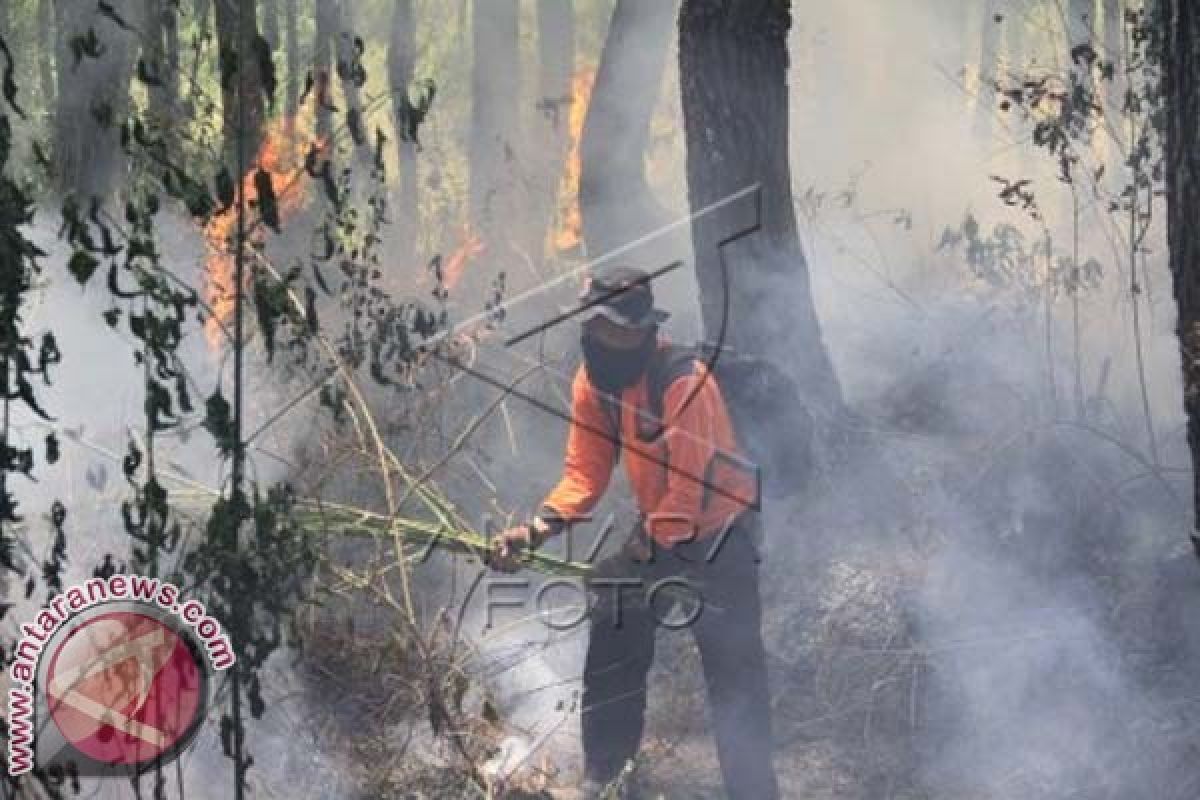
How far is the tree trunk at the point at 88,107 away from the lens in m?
8.44

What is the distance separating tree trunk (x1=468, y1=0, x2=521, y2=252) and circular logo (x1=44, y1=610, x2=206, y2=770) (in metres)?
11.6

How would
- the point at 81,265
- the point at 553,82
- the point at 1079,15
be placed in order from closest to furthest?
1. the point at 81,265
2. the point at 1079,15
3. the point at 553,82

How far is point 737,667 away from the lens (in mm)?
5848

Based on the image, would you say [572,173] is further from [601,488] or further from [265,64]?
[265,64]

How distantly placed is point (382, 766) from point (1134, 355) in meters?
5.29

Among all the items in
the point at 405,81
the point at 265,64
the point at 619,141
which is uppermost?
the point at 265,64

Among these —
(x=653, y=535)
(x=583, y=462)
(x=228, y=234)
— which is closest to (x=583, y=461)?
(x=583, y=462)

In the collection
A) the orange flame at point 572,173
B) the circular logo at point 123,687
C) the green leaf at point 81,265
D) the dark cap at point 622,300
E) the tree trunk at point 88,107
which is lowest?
the orange flame at point 572,173

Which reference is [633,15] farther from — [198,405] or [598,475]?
[598,475]

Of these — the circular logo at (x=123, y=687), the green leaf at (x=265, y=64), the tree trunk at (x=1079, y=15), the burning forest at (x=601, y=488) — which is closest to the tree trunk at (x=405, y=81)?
the burning forest at (x=601, y=488)

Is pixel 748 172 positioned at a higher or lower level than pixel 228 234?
lower

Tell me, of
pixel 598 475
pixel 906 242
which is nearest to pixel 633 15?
pixel 906 242

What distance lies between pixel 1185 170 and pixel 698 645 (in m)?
2.30

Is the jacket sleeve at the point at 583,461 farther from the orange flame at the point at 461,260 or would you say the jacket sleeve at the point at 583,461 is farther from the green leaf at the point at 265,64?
the orange flame at the point at 461,260
